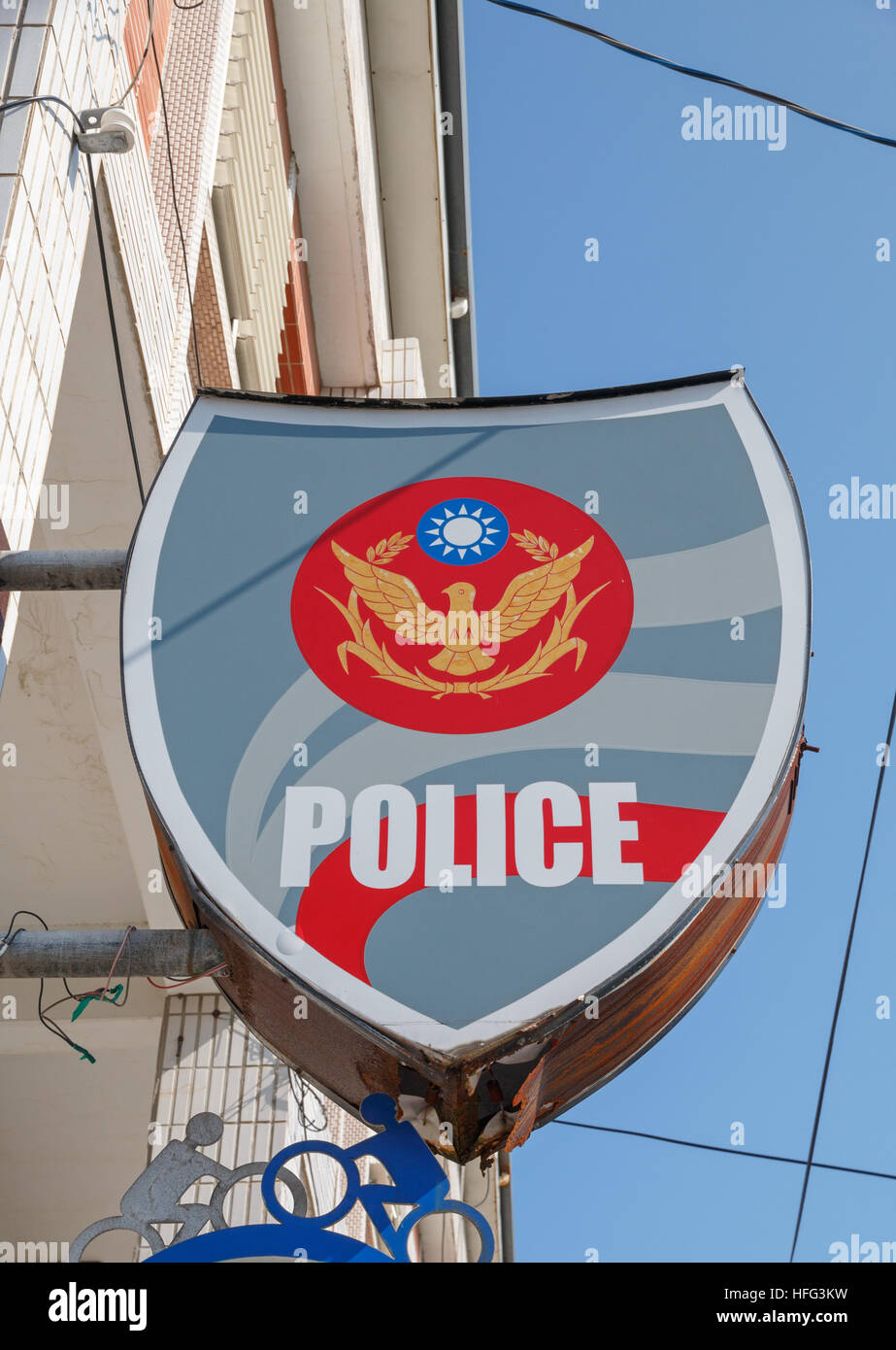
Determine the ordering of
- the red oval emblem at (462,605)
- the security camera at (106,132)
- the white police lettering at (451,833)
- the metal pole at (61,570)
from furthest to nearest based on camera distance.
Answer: the security camera at (106,132) < the metal pole at (61,570) < the red oval emblem at (462,605) < the white police lettering at (451,833)

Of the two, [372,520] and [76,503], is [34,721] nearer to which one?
[76,503]

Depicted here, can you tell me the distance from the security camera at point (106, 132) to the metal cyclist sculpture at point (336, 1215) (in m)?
2.84

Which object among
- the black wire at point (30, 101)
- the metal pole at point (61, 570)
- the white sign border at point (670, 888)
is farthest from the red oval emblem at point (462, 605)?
the black wire at point (30, 101)

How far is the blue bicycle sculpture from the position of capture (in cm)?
242

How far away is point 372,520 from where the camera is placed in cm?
342

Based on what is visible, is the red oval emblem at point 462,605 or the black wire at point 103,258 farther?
the black wire at point 103,258

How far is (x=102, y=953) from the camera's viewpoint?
2885 millimetres

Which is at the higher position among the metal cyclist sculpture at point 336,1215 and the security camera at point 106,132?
the security camera at point 106,132

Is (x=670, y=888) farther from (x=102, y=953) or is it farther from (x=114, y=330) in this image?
(x=114, y=330)

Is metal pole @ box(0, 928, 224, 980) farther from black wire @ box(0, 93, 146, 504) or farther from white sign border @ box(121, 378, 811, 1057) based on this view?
black wire @ box(0, 93, 146, 504)

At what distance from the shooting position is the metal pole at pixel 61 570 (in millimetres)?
3283

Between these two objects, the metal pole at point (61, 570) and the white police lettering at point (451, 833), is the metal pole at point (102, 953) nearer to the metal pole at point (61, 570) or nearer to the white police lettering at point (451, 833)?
the white police lettering at point (451, 833)
